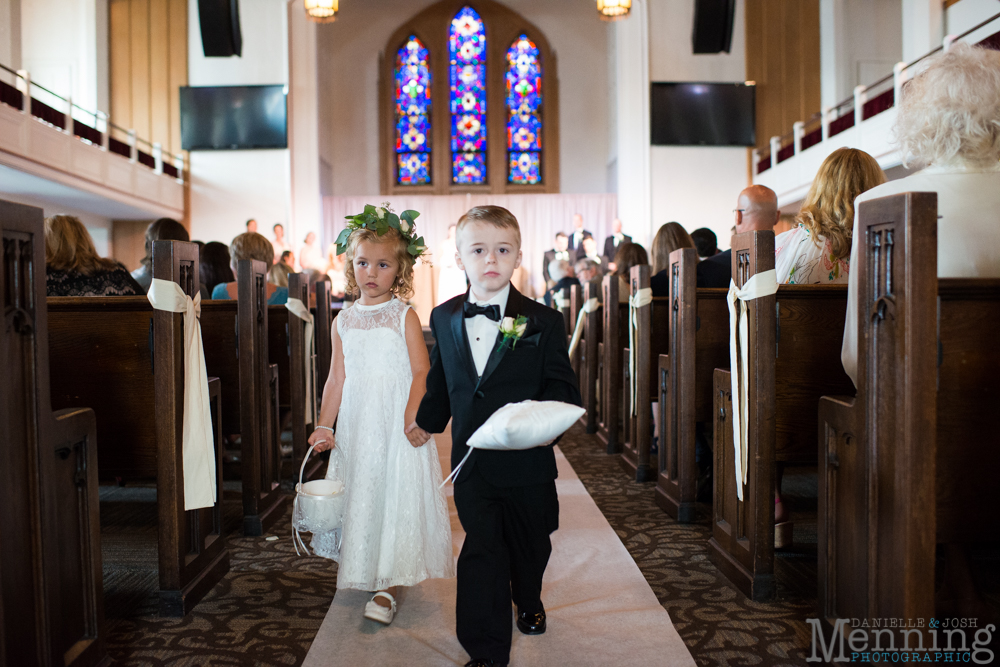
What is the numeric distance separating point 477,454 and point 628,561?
111 centimetres

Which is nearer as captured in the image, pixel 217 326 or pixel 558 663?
pixel 558 663

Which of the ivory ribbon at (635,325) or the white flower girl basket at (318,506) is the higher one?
the ivory ribbon at (635,325)

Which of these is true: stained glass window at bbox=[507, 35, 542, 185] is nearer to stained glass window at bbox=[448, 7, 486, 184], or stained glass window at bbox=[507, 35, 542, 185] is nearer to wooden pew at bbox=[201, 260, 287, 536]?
stained glass window at bbox=[448, 7, 486, 184]

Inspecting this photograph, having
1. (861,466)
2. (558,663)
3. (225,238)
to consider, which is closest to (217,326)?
(558,663)

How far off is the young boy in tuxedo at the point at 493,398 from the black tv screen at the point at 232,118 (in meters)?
12.1

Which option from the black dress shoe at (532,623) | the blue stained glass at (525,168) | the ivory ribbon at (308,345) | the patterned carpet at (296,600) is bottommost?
the patterned carpet at (296,600)

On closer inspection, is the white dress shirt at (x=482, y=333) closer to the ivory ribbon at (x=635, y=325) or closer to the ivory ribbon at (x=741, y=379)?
the ivory ribbon at (x=741, y=379)

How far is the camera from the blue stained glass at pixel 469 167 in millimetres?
15422

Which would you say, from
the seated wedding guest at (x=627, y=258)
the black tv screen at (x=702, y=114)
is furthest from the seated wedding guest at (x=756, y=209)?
the black tv screen at (x=702, y=114)

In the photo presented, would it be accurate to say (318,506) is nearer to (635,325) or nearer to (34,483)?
(34,483)

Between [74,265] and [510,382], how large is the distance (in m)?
Result: 2.30

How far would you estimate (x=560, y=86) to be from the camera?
15562 millimetres

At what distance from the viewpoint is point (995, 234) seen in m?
1.76

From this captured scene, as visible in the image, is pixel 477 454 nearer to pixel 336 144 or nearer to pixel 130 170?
pixel 130 170
